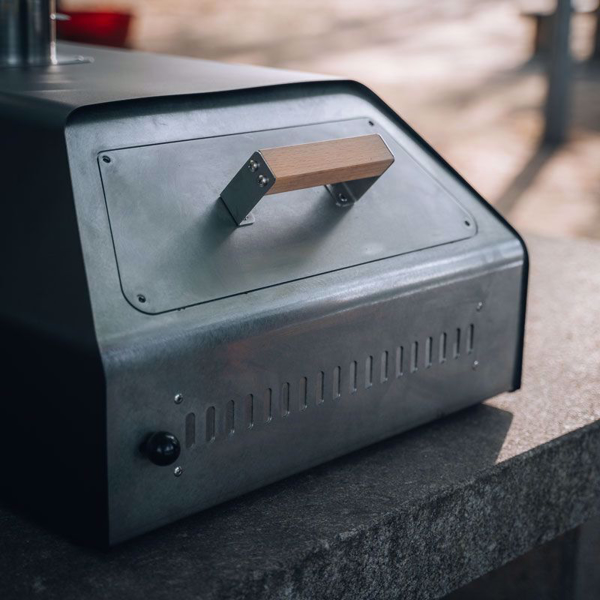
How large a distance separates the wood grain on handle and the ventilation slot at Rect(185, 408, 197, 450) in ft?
0.68

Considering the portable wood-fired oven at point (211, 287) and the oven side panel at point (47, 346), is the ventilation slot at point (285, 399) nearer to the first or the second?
the portable wood-fired oven at point (211, 287)

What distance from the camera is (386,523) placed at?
0.89 meters

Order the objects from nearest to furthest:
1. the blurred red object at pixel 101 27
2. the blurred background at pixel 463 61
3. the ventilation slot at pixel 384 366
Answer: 1. the ventilation slot at pixel 384 366
2. the blurred red object at pixel 101 27
3. the blurred background at pixel 463 61

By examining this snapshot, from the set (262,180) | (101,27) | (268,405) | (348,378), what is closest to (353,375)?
(348,378)

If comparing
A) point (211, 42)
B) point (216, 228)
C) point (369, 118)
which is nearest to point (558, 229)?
point (369, 118)

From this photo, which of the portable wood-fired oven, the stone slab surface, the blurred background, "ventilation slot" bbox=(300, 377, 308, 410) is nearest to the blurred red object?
the blurred background

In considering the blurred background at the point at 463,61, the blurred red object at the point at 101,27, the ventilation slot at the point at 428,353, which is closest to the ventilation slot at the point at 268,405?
the ventilation slot at the point at 428,353

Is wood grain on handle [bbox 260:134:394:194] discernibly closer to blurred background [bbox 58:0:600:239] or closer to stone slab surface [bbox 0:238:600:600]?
stone slab surface [bbox 0:238:600:600]

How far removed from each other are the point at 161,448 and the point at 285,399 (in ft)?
0.47

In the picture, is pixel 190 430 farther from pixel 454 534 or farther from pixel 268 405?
pixel 454 534

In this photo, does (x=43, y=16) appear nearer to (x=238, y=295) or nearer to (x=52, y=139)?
(x=52, y=139)

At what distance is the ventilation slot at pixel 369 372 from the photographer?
0.95 meters

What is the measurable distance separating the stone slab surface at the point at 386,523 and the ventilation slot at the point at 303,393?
9 centimetres

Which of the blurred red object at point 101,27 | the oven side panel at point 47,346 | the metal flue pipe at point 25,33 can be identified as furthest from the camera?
the blurred red object at point 101,27
